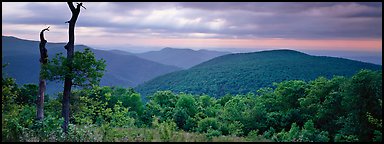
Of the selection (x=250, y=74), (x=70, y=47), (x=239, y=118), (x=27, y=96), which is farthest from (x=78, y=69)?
(x=250, y=74)

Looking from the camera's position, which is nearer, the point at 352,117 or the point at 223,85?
the point at 352,117

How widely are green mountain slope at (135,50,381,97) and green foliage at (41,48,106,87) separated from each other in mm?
103552

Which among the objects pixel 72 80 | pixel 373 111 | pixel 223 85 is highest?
pixel 72 80

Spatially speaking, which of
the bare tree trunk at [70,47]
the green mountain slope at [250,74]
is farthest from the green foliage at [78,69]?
the green mountain slope at [250,74]

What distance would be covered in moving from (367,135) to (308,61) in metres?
143

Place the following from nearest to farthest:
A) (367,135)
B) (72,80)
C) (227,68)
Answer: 1. (72,80)
2. (367,135)
3. (227,68)

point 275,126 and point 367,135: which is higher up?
point 367,135

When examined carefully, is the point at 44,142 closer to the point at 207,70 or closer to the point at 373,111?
the point at 373,111

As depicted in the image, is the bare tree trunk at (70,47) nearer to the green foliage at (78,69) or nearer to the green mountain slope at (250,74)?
the green foliage at (78,69)

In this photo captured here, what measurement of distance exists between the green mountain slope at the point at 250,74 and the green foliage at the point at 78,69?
10355 centimetres

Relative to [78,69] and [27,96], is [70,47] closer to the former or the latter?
[78,69]

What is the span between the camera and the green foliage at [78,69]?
44.1 ft

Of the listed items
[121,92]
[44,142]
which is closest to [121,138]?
[44,142]

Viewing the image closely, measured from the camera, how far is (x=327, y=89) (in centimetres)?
3014
